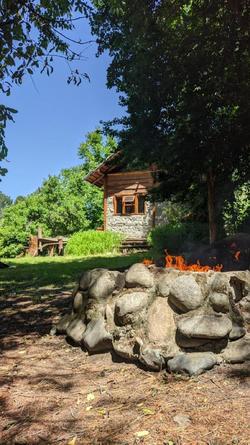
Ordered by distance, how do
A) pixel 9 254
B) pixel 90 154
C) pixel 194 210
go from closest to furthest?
1. pixel 194 210
2. pixel 9 254
3. pixel 90 154

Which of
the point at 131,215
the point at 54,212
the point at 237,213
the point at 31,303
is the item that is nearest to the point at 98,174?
the point at 131,215

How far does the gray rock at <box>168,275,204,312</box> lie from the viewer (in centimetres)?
429

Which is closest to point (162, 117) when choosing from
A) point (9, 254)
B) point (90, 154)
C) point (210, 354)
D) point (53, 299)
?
point (53, 299)

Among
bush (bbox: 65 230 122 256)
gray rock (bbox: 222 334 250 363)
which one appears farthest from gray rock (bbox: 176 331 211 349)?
bush (bbox: 65 230 122 256)

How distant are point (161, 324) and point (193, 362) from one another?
0.57m

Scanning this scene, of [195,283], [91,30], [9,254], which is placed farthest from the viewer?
[9,254]

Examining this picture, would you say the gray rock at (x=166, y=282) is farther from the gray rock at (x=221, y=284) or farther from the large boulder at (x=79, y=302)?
the large boulder at (x=79, y=302)

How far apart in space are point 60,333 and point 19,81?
3302mm

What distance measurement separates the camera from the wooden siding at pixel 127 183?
2758 centimetres

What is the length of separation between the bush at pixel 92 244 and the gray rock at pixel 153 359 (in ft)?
58.8

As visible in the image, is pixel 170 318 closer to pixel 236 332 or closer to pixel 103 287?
pixel 236 332

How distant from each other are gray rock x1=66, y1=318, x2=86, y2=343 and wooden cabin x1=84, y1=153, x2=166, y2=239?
21.1 m

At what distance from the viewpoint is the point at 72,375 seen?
412 cm

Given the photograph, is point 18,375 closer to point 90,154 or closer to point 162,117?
point 162,117
